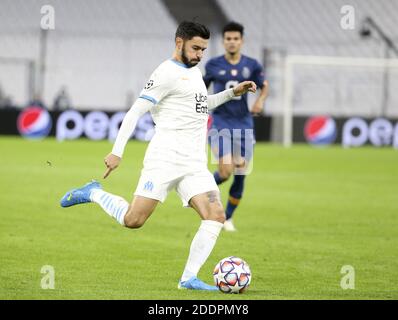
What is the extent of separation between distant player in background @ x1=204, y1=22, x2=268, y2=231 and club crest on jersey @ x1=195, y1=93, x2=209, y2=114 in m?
4.10

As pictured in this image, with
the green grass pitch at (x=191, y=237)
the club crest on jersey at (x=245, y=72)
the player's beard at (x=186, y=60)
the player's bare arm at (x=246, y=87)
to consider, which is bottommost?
the green grass pitch at (x=191, y=237)

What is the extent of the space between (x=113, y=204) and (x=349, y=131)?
76.6ft

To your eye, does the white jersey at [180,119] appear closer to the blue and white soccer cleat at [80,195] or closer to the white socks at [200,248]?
the white socks at [200,248]

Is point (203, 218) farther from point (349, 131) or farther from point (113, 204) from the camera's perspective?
point (349, 131)

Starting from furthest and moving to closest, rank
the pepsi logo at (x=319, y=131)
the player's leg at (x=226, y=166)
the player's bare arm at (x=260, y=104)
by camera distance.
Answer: the pepsi logo at (x=319, y=131) → the player's leg at (x=226, y=166) → the player's bare arm at (x=260, y=104)

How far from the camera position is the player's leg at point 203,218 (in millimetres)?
7312

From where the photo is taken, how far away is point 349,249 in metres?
10.1

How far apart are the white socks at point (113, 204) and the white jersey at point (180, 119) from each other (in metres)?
0.41

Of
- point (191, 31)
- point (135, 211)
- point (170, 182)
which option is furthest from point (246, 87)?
point (135, 211)

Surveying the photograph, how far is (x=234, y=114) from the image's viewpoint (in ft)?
39.2

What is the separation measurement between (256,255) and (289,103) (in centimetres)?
2064

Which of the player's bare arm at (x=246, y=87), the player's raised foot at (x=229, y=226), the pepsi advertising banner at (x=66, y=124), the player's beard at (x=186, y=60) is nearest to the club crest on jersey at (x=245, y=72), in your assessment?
the player's raised foot at (x=229, y=226)
